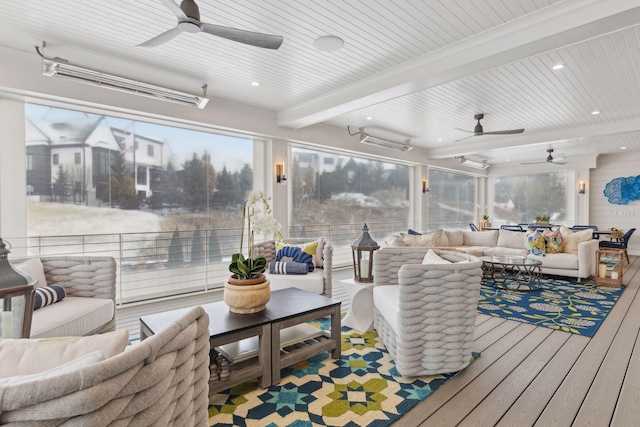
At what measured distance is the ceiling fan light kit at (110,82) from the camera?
319 centimetres

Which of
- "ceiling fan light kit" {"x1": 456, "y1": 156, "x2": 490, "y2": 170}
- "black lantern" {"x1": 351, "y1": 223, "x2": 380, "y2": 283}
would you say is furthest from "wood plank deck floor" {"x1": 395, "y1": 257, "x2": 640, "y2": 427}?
"ceiling fan light kit" {"x1": 456, "y1": 156, "x2": 490, "y2": 170}

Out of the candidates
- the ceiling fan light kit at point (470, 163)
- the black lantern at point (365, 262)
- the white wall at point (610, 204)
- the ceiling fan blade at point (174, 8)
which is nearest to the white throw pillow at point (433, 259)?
the black lantern at point (365, 262)

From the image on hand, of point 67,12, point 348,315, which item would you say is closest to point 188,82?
point 67,12

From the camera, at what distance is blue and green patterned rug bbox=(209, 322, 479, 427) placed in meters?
2.00

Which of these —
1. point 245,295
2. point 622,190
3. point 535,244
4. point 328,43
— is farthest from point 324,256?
point 622,190

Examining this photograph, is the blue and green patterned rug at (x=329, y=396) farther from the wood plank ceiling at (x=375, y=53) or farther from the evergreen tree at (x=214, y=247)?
the evergreen tree at (x=214, y=247)

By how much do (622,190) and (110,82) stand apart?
40.2ft

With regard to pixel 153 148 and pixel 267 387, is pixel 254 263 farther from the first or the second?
pixel 153 148

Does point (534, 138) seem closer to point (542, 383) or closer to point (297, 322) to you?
point (542, 383)

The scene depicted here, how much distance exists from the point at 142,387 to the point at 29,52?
420 centimetres

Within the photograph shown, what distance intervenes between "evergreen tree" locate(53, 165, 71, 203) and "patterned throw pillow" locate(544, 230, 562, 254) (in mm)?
7423

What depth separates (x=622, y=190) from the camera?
940 centimetres

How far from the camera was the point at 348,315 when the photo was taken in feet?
11.5

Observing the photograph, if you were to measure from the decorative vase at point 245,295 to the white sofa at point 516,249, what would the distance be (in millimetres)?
2538
